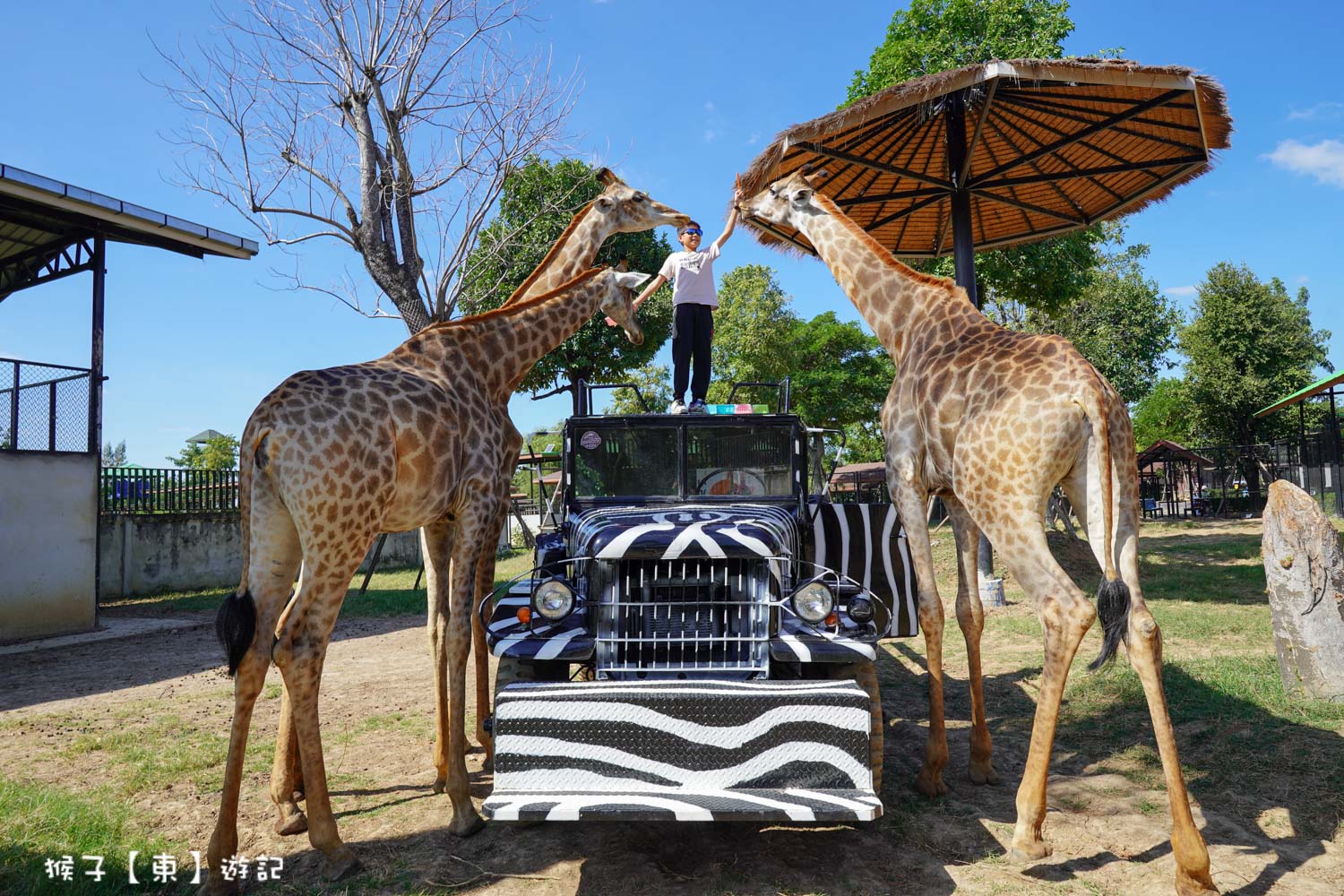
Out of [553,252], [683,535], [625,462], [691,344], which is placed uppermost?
[553,252]

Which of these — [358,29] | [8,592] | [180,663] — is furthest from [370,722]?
[358,29]

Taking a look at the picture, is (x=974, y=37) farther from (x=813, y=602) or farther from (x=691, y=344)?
(x=813, y=602)

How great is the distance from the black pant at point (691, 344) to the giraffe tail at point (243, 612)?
339 centimetres

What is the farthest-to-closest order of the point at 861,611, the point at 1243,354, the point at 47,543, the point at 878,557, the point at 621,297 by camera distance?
the point at 1243,354
the point at 47,543
the point at 878,557
the point at 621,297
the point at 861,611

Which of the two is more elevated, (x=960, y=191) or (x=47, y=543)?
(x=960, y=191)

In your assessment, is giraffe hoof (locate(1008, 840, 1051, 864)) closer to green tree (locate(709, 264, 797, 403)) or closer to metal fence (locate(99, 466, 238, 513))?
metal fence (locate(99, 466, 238, 513))

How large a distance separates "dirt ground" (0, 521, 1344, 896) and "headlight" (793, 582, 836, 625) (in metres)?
1.21

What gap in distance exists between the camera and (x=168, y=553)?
56.2 ft

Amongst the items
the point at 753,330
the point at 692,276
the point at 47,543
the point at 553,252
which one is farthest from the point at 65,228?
the point at 753,330

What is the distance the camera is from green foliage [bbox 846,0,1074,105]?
16.8 m

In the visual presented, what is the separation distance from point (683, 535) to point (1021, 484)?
1.82 m

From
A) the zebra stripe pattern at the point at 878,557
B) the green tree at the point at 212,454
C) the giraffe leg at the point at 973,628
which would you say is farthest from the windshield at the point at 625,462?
the green tree at the point at 212,454


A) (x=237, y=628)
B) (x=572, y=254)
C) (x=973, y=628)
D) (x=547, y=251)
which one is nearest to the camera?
(x=237, y=628)

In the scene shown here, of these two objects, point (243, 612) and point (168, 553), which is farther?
point (168, 553)
